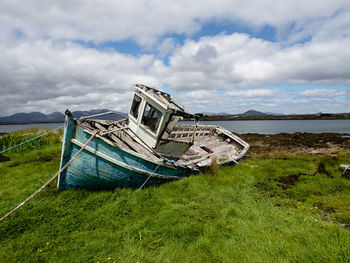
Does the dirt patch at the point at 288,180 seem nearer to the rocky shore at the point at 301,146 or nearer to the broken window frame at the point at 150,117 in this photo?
the broken window frame at the point at 150,117

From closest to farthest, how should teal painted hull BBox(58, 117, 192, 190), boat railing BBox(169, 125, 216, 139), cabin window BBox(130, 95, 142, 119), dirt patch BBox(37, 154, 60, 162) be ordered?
1. teal painted hull BBox(58, 117, 192, 190)
2. cabin window BBox(130, 95, 142, 119)
3. dirt patch BBox(37, 154, 60, 162)
4. boat railing BBox(169, 125, 216, 139)

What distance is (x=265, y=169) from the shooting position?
9305 millimetres

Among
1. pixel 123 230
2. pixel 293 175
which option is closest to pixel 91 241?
pixel 123 230

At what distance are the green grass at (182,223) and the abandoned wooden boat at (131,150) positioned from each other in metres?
0.39

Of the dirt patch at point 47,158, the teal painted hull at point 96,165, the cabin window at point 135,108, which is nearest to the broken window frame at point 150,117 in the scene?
the cabin window at point 135,108

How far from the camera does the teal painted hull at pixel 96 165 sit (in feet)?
17.8

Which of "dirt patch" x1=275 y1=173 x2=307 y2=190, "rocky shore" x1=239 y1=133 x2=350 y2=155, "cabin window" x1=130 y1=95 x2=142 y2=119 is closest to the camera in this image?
"dirt patch" x1=275 y1=173 x2=307 y2=190

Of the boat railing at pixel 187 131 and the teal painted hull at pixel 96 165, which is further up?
the boat railing at pixel 187 131

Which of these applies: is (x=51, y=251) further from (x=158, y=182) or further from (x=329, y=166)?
(x=329, y=166)

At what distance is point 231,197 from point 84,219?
4520 mm

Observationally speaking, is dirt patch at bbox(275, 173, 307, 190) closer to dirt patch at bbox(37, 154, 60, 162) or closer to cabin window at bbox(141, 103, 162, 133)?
cabin window at bbox(141, 103, 162, 133)

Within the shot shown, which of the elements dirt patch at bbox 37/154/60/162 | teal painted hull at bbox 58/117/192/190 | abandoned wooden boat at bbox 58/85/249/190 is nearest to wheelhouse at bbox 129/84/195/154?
abandoned wooden boat at bbox 58/85/249/190

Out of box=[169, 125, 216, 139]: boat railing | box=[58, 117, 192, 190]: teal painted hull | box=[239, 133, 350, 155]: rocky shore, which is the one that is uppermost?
box=[169, 125, 216, 139]: boat railing

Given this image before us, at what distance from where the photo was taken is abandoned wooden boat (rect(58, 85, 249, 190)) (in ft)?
17.9
